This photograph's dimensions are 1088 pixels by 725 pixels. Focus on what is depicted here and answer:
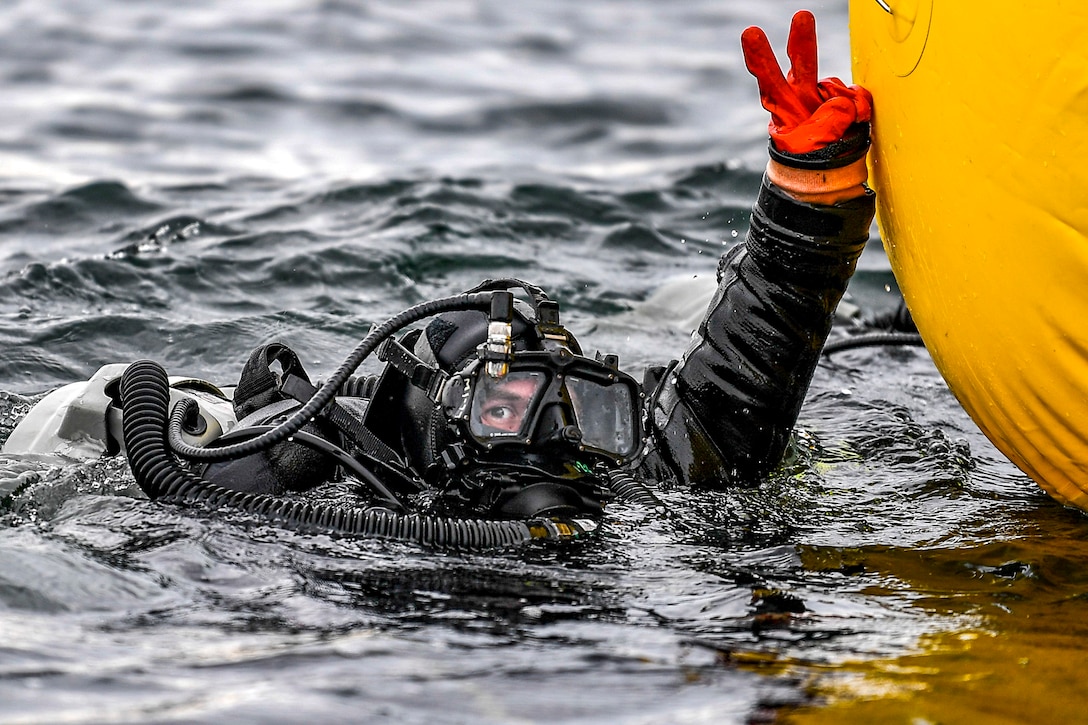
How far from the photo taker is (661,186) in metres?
8.27

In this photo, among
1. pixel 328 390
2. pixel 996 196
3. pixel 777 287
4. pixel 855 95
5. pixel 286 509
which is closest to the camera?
pixel 996 196

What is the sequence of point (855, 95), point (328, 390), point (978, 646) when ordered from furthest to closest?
point (855, 95), point (328, 390), point (978, 646)

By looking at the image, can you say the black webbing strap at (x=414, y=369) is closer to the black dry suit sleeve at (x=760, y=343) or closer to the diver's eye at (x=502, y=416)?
the diver's eye at (x=502, y=416)

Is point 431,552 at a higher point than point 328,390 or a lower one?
lower

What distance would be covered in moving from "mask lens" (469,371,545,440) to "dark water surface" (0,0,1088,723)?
0.30 metres

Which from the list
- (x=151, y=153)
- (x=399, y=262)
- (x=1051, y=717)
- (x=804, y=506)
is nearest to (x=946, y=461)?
(x=804, y=506)

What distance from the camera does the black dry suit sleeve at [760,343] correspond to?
3.15 metres

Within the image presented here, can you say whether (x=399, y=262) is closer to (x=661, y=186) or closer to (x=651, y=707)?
(x=661, y=186)

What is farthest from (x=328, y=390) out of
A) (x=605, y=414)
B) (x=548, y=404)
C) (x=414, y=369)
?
(x=605, y=414)

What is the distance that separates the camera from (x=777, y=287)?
10.6 ft

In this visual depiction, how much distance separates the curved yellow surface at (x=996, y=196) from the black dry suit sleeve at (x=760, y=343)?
6.6 inches

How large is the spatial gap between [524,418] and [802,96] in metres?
1.06

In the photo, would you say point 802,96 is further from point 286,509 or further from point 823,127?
point 286,509

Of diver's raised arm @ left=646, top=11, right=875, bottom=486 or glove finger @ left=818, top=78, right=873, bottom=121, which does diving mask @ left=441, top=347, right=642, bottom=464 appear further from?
glove finger @ left=818, top=78, right=873, bottom=121
